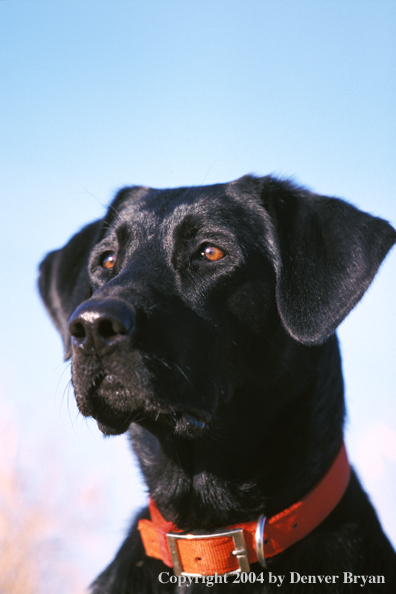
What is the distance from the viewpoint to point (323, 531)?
217 centimetres

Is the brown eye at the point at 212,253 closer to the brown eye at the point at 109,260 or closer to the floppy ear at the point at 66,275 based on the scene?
the brown eye at the point at 109,260

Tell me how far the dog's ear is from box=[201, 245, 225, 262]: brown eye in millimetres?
278

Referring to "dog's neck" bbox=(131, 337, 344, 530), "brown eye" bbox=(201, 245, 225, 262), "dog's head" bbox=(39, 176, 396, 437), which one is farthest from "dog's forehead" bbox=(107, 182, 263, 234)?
"dog's neck" bbox=(131, 337, 344, 530)

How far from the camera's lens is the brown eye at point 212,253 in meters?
2.34

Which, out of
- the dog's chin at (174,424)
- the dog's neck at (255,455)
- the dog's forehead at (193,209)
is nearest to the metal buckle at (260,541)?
the dog's neck at (255,455)

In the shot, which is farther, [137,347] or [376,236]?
[376,236]

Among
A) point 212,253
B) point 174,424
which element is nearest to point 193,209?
point 212,253

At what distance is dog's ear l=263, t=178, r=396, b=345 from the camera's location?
227 cm

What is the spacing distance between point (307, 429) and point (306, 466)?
158mm

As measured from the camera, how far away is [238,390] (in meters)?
2.29

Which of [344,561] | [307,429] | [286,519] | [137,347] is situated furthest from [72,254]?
[344,561]

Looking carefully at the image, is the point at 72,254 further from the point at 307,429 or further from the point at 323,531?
the point at 323,531

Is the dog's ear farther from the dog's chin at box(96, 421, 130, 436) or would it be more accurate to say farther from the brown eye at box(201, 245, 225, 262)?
the dog's chin at box(96, 421, 130, 436)

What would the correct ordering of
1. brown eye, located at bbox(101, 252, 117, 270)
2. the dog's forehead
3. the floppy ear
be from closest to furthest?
the dog's forehead < brown eye, located at bbox(101, 252, 117, 270) < the floppy ear
